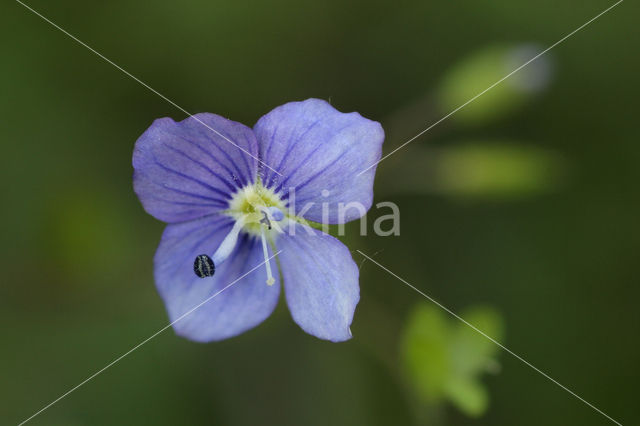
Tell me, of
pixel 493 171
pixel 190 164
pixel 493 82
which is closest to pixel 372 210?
pixel 493 171

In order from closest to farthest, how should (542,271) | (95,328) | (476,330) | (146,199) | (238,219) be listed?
(146,199)
(238,219)
(476,330)
(95,328)
(542,271)

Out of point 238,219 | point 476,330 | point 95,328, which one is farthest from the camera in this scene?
point 95,328

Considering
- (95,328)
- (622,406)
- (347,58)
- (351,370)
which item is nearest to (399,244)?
(351,370)

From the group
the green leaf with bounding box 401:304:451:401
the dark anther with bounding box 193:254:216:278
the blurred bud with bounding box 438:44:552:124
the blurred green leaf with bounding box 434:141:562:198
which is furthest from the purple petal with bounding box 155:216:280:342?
the blurred bud with bounding box 438:44:552:124

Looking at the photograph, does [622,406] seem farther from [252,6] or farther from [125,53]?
[125,53]

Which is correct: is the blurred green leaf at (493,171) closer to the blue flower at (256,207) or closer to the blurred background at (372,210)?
the blurred background at (372,210)

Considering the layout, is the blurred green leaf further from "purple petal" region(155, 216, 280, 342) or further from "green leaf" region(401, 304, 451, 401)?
"purple petal" region(155, 216, 280, 342)
